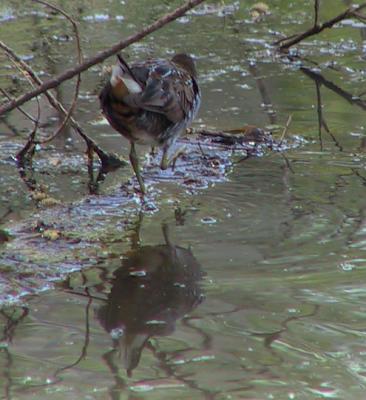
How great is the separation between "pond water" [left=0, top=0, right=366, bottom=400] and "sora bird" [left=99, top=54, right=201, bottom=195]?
400 mm

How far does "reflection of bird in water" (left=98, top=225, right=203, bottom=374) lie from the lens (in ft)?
14.1

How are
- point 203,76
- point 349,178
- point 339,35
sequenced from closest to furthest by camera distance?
1. point 349,178
2. point 203,76
3. point 339,35

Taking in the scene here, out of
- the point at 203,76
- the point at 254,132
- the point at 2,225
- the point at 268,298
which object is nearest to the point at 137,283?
the point at 268,298

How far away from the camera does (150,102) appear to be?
548 centimetres

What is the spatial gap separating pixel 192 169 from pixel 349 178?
1047mm

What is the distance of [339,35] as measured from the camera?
33.4ft

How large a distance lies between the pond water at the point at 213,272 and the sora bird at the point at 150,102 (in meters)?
0.40

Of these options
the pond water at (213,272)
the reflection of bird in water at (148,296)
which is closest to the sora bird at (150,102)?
the pond water at (213,272)

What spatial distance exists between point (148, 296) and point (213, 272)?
0.39 metres

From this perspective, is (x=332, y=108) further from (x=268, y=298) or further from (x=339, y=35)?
(x=268, y=298)

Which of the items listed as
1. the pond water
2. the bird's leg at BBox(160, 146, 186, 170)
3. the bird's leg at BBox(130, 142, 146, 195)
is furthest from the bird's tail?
the bird's leg at BBox(160, 146, 186, 170)

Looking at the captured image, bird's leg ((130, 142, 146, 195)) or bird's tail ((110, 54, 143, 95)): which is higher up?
bird's tail ((110, 54, 143, 95))

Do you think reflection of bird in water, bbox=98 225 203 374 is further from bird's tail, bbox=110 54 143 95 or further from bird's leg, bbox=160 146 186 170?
bird's leg, bbox=160 146 186 170

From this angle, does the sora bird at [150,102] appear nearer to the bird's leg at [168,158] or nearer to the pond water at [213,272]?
the bird's leg at [168,158]
